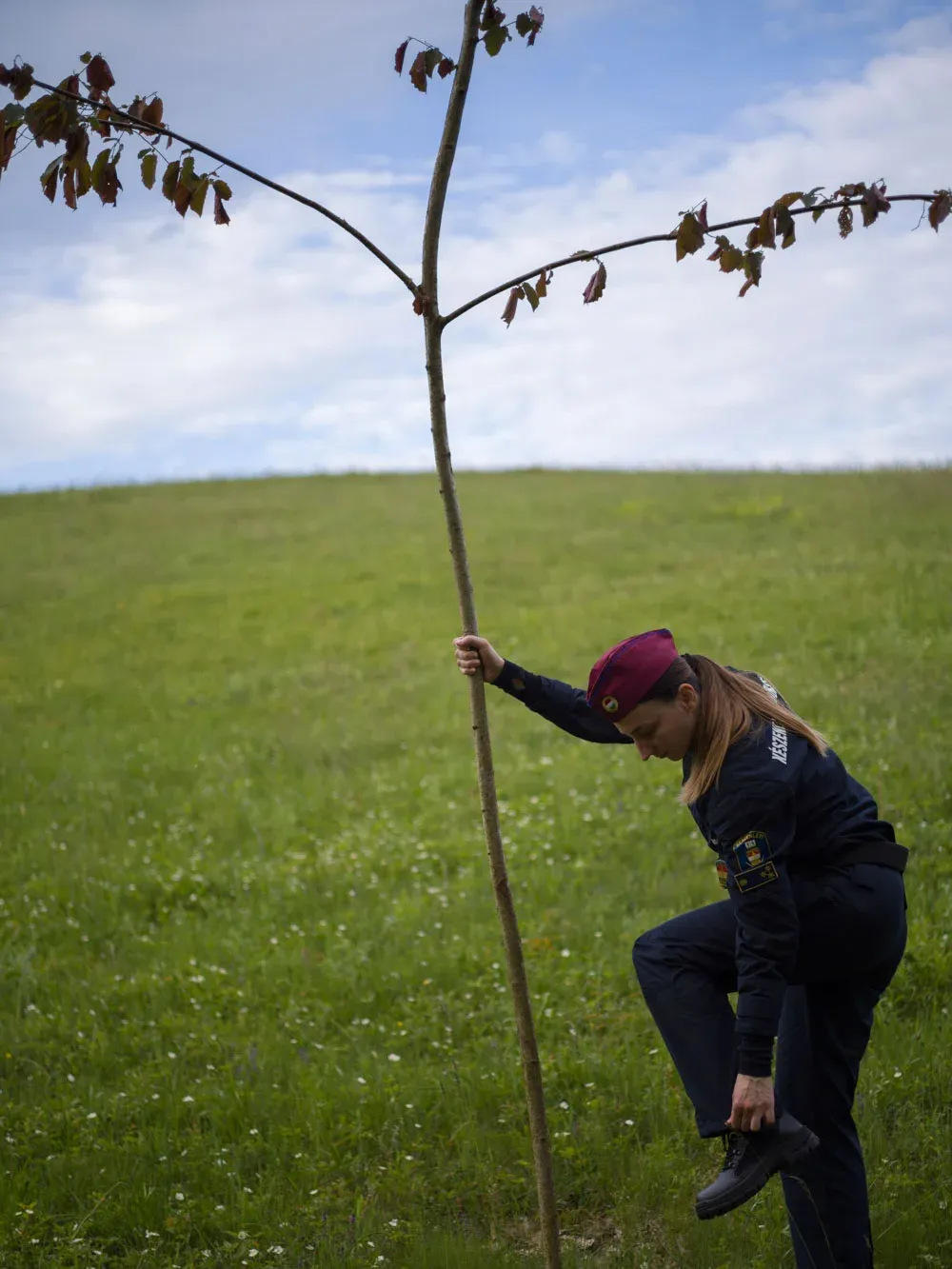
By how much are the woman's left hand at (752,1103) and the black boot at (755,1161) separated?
56mm

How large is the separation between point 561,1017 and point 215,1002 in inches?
90.5

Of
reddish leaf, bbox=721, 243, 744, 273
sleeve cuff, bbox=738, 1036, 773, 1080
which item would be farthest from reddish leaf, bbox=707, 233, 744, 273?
sleeve cuff, bbox=738, 1036, 773, 1080

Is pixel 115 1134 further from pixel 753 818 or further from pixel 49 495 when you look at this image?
pixel 49 495

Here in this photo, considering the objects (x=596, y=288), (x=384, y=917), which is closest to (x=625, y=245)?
(x=596, y=288)

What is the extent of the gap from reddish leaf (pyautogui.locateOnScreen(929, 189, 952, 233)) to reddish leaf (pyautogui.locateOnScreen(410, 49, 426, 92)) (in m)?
1.72

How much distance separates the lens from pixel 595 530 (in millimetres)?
26219

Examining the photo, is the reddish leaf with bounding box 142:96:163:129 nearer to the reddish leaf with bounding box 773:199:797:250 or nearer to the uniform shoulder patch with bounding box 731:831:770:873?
the reddish leaf with bounding box 773:199:797:250

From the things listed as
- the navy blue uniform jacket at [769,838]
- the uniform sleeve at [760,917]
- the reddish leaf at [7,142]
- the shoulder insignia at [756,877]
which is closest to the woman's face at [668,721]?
the navy blue uniform jacket at [769,838]

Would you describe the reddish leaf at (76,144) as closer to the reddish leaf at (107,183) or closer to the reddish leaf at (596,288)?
the reddish leaf at (107,183)

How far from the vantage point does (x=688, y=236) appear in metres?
3.48

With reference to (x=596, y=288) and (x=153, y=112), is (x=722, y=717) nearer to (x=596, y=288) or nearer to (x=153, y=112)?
(x=596, y=288)

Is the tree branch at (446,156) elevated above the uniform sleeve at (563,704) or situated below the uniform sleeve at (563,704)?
above

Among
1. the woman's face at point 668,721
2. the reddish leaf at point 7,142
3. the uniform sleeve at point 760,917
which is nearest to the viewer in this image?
the uniform sleeve at point 760,917

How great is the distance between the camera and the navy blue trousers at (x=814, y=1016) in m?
3.47
